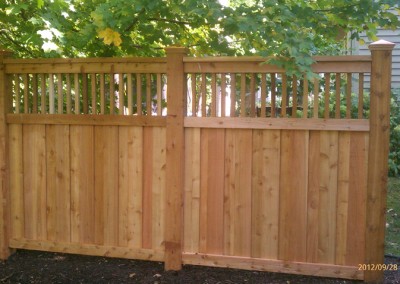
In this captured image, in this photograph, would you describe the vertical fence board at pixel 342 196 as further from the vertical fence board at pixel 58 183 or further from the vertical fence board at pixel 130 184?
the vertical fence board at pixel 58 183

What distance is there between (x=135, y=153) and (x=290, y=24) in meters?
1.68

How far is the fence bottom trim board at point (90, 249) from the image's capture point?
4.09m

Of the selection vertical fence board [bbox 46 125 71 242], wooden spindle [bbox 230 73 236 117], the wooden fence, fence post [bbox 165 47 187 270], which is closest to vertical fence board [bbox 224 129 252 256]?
the wooden fence

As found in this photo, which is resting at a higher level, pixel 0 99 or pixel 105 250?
pixel 0 99

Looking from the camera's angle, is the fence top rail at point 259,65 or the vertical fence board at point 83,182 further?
the vertical fence board at point 83,182

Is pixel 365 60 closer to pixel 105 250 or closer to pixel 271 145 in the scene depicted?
pixel 271 145

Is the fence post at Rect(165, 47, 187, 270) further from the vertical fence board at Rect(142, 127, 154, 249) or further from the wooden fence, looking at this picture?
the vertical fence board at Rect(142, 127, 154, 249)

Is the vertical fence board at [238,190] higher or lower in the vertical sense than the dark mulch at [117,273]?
higher

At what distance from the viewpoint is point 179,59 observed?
12.9 ft

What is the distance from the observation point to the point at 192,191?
4.00 m

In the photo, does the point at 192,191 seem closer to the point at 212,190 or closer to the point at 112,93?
the point at 212,190

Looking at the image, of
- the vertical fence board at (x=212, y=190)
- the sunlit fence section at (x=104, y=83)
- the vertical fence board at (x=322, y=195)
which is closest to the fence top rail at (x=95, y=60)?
the sunlit fence section at (x=104, y=83)

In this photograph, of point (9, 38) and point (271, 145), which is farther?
point (9, 38)

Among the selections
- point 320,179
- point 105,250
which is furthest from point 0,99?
point 320,179
